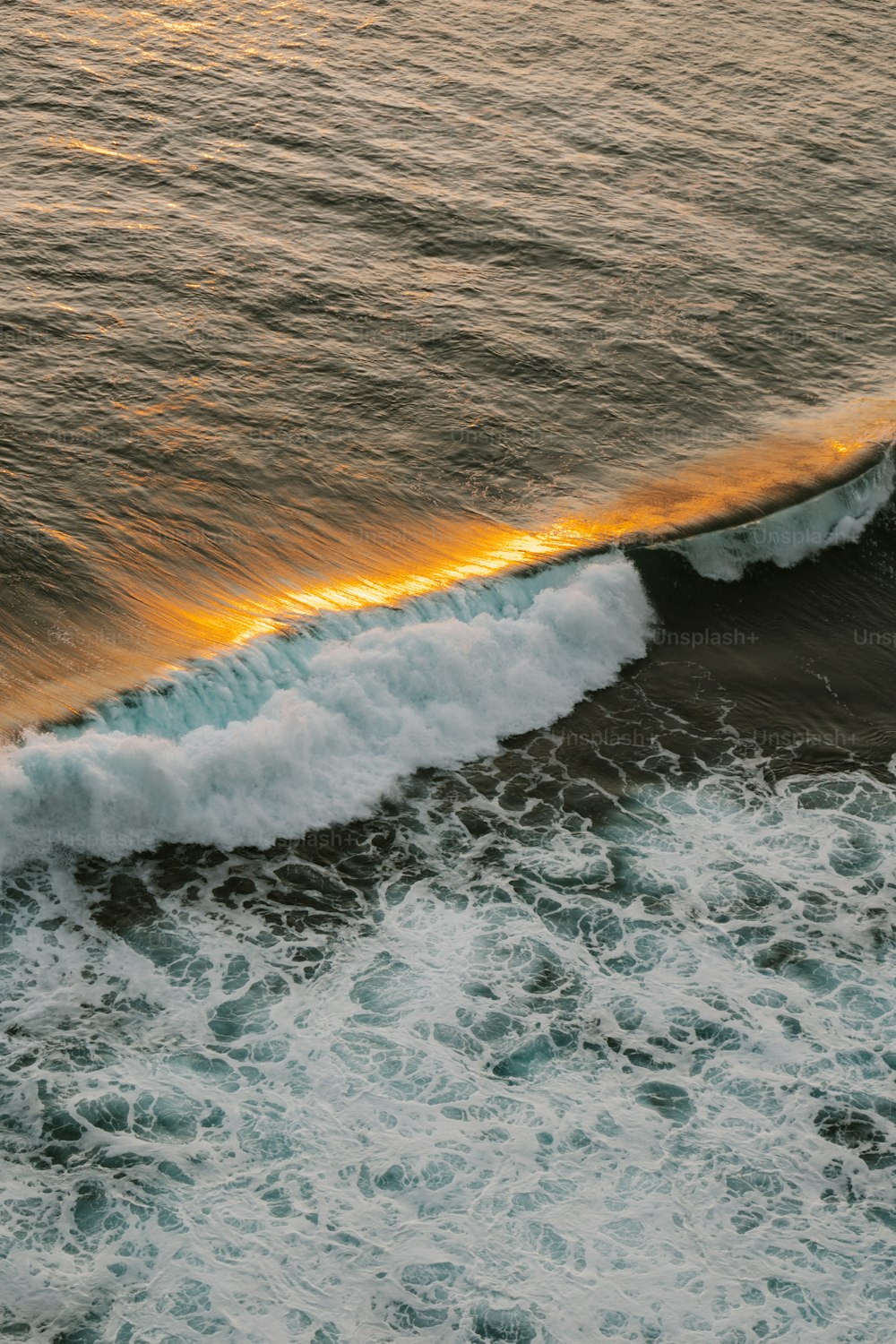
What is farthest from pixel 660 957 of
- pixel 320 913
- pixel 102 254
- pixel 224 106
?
pixel 224 106

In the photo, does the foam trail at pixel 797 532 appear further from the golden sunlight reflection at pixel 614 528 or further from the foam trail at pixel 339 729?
the foam trail at pixel 339 729

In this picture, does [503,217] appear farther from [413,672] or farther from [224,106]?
[413,672]

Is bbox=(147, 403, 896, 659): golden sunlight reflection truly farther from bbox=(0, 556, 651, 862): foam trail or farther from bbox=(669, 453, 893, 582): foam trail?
bbox=(0, 556, 651, 862): foam trail

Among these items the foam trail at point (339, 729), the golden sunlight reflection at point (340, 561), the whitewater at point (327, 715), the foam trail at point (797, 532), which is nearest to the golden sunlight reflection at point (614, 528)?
the golden sunlight reflection at point (340, 561)

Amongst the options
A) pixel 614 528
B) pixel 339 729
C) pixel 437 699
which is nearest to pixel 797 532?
pixel 614 528

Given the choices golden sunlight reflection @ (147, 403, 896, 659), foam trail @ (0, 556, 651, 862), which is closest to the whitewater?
foam trail @ (0, 556, 651, 862)
